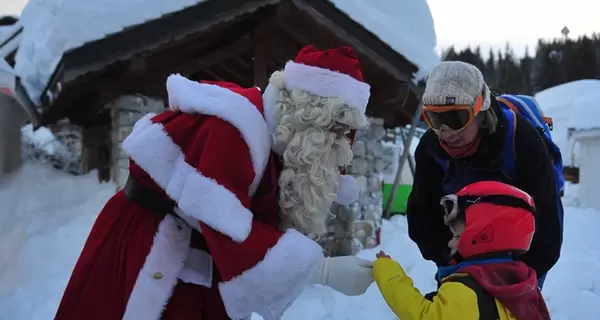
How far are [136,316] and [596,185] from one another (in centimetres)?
993

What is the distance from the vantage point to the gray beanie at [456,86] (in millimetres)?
1878

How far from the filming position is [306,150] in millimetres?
1659

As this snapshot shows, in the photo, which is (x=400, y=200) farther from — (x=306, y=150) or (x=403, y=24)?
(x=306, y=150)

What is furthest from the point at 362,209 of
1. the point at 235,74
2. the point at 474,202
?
the point at 474,202

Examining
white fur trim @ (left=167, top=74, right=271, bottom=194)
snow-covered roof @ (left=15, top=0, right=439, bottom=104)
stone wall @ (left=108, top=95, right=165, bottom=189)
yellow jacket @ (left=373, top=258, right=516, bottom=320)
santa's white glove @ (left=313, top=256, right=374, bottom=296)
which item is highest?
white fur trim @ (left=167, top=74, right=271, bottom=194)

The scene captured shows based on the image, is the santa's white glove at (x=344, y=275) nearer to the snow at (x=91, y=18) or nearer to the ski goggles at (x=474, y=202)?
the ski goggles at (x=474, y=202)

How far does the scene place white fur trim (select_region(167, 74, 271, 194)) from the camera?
154cm

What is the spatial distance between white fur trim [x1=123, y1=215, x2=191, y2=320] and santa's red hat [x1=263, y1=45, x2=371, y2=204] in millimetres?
456

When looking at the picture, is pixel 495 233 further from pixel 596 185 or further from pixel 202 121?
pixel 596 185

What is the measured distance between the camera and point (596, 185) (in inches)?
377

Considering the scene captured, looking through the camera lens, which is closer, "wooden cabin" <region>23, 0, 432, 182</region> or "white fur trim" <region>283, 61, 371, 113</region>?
"white fur trim" <region>283, 61, 371, 113</region>

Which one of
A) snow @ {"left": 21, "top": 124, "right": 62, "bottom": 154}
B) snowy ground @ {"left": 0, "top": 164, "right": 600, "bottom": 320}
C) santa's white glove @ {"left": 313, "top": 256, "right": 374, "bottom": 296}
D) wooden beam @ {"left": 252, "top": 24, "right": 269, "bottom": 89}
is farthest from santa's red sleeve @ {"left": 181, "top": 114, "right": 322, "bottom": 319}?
snow @ {"left": 21, "top": 124, "right": 62, "bottom": 154}

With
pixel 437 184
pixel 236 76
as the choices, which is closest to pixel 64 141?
pixel 236 76

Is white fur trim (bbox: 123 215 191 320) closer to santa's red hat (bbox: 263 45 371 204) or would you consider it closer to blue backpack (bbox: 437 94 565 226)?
santa's red hat (bbox: 263 45 371 204)
